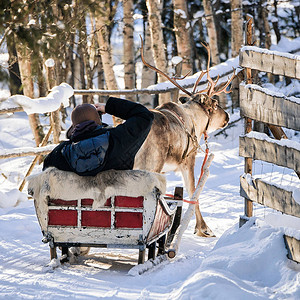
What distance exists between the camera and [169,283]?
420 centimetres

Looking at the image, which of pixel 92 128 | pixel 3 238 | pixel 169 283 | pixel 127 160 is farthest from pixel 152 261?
pixel 3 238

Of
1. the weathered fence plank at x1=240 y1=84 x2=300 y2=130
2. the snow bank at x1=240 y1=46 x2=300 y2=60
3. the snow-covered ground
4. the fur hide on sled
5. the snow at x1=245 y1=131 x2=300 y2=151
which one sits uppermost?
the snow bank at x1=240 y1=46 x2=300 y2=60

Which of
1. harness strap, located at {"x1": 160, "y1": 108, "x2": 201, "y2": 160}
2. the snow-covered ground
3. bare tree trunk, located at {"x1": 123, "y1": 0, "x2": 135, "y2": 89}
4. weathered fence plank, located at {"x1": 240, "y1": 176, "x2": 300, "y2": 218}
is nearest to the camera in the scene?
the snow-covered ground

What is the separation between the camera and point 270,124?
4656 millimetres

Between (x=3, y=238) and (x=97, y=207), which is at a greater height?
(x=97, y=207)

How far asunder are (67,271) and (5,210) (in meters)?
3.06

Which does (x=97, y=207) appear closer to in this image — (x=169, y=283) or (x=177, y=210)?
(x=169, y=283)

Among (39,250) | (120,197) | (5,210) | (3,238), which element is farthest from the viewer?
(5,210)

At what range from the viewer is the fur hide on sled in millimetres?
4500

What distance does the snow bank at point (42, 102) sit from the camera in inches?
289

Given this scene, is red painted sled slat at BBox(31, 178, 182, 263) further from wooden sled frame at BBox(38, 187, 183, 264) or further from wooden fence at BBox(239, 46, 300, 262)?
wooden fence at BBox(239, 46, 300, 262)

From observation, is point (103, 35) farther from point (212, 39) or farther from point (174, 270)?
point (174, 270)

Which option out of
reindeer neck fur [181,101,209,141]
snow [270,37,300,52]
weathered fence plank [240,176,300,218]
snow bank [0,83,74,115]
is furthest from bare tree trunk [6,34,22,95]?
snow [270,37,300,52]

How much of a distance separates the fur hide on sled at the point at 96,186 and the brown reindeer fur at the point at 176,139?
1432 millimetres
